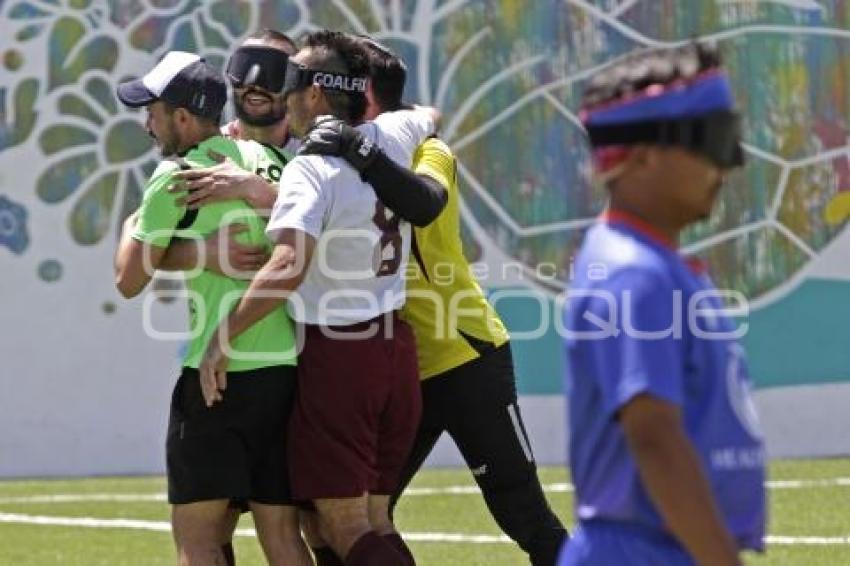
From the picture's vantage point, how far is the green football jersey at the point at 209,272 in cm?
629

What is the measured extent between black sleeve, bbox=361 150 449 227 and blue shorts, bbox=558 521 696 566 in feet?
8.43

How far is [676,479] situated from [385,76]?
3.50 m

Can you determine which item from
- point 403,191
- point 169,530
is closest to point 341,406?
point 403,191

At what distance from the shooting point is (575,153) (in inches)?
521

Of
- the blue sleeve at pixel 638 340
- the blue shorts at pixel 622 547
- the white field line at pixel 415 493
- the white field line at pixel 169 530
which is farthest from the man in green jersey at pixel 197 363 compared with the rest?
the white field line at pixel 415 493

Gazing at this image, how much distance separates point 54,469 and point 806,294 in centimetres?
521

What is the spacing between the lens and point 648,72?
3.77 metres

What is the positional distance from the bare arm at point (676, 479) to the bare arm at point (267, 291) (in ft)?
8.34

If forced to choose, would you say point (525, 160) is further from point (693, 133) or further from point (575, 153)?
point (693, 133)

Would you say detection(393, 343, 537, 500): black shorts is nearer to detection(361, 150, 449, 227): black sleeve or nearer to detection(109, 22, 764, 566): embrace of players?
detection(109, 22, 764, 566): embrace of players

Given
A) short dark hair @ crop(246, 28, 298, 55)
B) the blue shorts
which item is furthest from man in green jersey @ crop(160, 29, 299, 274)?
the blue shorts

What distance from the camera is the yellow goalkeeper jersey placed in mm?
6973

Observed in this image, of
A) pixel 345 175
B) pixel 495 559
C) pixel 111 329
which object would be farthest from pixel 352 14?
pixel 345 175

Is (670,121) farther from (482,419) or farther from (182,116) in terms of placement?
(482,419)
